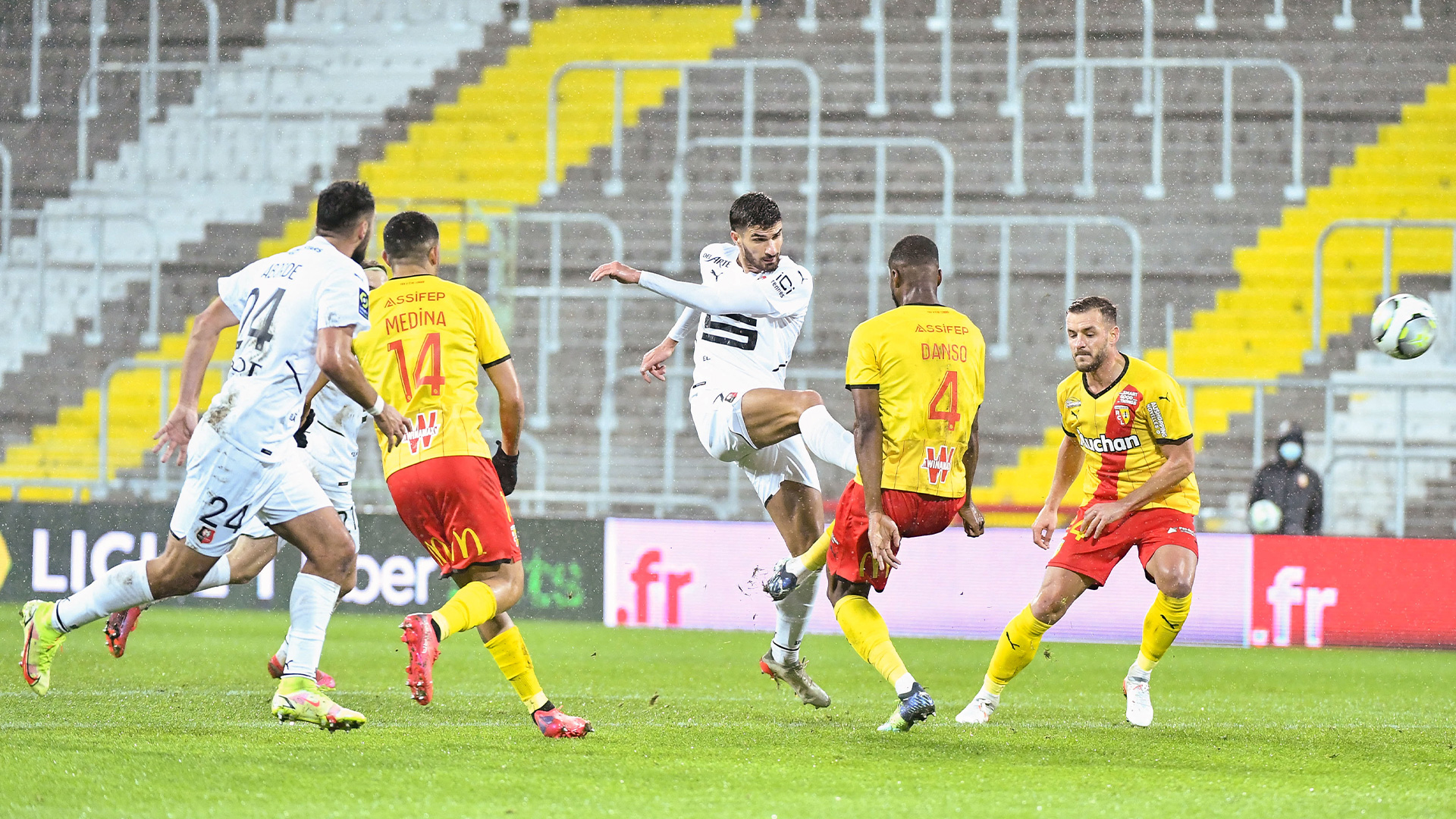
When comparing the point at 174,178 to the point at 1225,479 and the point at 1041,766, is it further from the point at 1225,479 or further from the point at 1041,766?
the point at 1041,766

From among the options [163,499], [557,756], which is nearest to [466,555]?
[557,756]

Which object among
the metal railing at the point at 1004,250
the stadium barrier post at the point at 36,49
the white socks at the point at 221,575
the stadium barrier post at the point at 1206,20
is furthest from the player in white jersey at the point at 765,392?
the stadium barrier post at the point at 36,49

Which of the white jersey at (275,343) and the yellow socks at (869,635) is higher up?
the white jersey at (275,343)

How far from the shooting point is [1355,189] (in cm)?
1627

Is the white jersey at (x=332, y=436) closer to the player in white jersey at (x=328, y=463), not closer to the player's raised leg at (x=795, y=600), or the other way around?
the player in white jersey at (x=328, y=463)

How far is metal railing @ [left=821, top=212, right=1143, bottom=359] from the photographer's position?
14648 millimetres

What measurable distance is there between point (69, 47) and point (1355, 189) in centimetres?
1404

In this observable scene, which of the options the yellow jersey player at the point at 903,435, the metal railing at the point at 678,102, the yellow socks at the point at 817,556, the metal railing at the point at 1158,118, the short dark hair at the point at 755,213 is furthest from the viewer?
the metal railing at the point at 678,102

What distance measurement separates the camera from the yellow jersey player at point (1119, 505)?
262 inches

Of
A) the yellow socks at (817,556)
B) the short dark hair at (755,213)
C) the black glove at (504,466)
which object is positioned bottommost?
the yellow socks at (817,556)

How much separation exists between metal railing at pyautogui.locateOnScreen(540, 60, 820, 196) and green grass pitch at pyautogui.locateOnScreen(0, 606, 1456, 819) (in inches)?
319

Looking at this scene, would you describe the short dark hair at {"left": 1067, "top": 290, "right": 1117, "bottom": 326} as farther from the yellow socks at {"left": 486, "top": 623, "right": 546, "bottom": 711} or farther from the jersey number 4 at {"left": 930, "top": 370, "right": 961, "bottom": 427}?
the yellow socks at {"left": 486, "top": 623, "right": 546, "bottom": 711}

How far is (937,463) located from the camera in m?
6.27

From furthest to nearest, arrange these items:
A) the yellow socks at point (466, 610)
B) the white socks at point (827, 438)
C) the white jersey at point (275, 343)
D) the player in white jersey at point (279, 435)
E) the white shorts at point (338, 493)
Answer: the white shorts at point (338, 493) < the white socks at point (827, 438) < the white jersey at point (275, 343) < the player in white jersey at point (279, 435) < the yellow socks at point (466, 610)
